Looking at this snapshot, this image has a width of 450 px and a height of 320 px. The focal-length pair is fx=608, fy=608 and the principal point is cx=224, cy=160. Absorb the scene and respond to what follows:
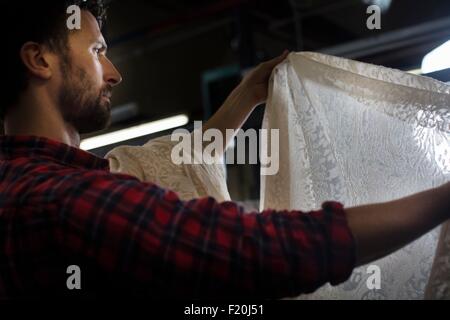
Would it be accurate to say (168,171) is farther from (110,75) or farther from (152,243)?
(152,243)

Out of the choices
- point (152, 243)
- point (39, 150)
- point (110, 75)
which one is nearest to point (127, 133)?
point (110, 75)

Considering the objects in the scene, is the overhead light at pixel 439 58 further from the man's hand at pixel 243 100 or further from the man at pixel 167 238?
the man at pixel 167 238

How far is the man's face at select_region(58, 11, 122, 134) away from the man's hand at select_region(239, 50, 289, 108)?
1.04ft

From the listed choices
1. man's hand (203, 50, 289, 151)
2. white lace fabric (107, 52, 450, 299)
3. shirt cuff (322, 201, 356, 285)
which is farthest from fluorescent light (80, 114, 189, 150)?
shirt cuff (322, 201, 356, 285)

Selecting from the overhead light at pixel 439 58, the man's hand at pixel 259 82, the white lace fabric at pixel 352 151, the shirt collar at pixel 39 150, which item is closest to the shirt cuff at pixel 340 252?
the white lace fabric at pixel 352 151

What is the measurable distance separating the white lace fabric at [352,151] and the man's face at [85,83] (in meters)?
0.18

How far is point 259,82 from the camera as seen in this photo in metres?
1.31

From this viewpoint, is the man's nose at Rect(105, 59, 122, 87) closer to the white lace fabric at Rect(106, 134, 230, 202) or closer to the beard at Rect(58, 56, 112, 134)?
the beard at Rect(58, 56, 112, 134)

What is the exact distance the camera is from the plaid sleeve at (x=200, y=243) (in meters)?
0.77

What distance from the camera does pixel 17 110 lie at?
109 centimetres

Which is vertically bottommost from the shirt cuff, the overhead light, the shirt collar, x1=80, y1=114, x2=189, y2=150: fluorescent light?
the shirt cuff

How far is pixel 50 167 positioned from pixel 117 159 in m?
0.38

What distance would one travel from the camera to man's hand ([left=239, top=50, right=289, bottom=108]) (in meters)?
1.29
